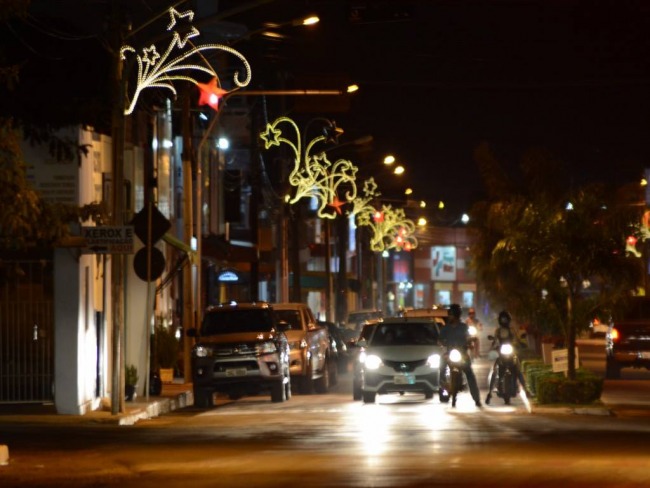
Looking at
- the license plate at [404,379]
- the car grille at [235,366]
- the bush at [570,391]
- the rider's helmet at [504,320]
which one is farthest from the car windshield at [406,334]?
the bush at [570,391]

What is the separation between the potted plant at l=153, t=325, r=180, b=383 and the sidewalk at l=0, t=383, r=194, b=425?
468 cm

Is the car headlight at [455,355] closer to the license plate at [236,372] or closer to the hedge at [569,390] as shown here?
the hedge at [569,390]

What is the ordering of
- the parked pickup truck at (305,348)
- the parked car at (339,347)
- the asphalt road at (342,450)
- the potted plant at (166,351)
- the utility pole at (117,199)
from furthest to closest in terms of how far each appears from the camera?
1. the parked car at (339,347)
2. the potted plant at (166,351)
3. the parked pickup truck at (305,348)
4. the utility pole at (117,199)
5. the asphalt road at (342,450)

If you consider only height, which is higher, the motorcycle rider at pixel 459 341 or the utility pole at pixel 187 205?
the utility pole at pixel 187 205

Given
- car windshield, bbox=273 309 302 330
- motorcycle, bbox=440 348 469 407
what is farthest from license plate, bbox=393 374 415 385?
car windshield, bbox=273 309 302 330

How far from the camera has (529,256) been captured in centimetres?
2697

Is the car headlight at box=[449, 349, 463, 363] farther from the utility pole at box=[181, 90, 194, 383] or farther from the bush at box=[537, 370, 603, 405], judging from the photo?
the utility pole at box=[181, 90, 194, 383]

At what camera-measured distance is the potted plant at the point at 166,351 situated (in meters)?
34.6

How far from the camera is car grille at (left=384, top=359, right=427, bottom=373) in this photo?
28.3m

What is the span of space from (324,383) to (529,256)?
Answer: 30.6 ft

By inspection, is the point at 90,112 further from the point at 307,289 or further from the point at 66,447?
the point at 307,289

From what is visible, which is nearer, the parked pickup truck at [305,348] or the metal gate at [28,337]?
the metal gate at [28,337]

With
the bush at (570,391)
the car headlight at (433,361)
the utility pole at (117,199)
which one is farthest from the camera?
the car headlight at (433,361)

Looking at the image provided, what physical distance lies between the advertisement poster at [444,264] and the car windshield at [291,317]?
141201mm
